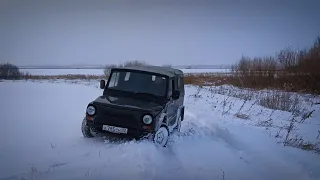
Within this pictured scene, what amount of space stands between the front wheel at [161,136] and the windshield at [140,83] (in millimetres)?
784

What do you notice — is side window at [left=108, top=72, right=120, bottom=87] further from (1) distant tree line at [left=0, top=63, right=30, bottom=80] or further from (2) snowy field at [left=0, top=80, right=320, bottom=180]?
(1) distant tree line at [left=0, top=63, right=30, bottom=80]

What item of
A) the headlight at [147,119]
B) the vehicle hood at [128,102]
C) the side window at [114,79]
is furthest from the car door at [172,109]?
the side window at [114,79]

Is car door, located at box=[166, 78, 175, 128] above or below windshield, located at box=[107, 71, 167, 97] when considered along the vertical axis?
below

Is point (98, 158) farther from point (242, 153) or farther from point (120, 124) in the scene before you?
point (242, 153)

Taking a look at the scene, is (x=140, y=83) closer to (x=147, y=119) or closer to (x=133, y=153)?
(x=147, y=119)

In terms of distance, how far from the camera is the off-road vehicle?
4707 mm

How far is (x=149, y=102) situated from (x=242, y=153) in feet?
6.29

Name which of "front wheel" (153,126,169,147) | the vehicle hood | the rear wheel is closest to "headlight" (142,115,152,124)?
the vehicle hood

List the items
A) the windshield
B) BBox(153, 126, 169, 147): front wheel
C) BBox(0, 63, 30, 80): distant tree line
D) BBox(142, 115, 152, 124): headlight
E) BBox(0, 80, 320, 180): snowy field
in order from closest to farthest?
BBox(0, 63, 30, 80): distant tree line < BBox(0, 80, 320, 180): snowy field < BBox(142, 115, 152, 124): headlight < BBox(153, 126, 169, 147): front wheel < the windshield

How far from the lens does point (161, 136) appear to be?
4.97 metres

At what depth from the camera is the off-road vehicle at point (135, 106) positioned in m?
4.71

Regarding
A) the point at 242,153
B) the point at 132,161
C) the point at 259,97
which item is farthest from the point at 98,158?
the point at 259,97

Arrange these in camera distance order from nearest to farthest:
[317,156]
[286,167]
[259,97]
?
[286,167] < [317,156] < [259,97]

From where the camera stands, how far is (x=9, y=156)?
9.59 feet
